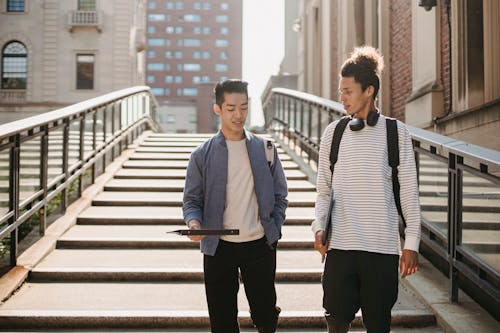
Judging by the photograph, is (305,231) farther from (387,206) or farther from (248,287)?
(387,206)

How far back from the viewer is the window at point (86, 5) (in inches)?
1212

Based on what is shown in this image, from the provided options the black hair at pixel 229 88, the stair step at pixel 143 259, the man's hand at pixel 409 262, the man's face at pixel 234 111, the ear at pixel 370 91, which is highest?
the black hair at pixel 229 88

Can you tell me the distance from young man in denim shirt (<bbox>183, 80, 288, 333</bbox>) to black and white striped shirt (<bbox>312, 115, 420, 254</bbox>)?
0.46 m

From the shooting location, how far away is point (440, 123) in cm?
812

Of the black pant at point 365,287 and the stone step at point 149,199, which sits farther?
the stone step at point 149,199

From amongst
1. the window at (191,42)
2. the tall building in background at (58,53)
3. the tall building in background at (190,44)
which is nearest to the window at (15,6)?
the tall building in background at (58,53)

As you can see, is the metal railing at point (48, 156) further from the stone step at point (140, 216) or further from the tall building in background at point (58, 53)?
the tall building in background at point (58, 53)

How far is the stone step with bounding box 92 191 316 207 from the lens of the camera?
24.3 feet

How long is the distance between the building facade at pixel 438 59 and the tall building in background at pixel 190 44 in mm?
84717

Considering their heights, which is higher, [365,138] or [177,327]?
[365,138]

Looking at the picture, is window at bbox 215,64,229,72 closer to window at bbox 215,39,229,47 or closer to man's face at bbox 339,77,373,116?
window at bbox 215,39,229,47

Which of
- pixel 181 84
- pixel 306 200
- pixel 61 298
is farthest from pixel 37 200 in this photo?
pixel 181 84

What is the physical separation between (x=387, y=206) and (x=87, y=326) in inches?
97.5

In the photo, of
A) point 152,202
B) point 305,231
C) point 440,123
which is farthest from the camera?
point 440,123
